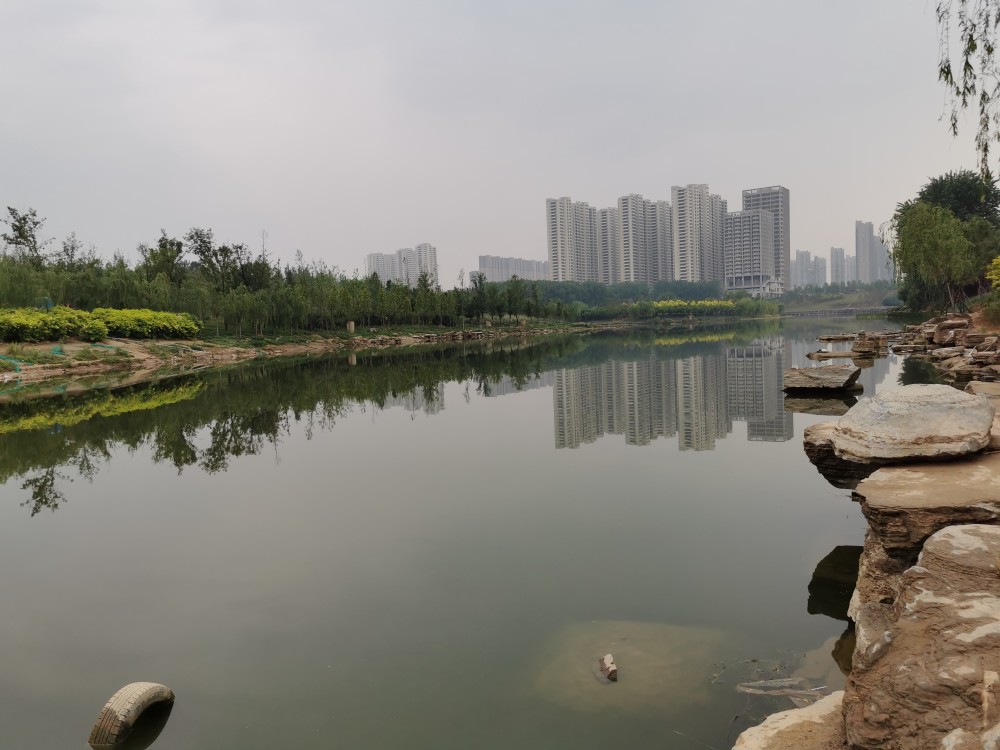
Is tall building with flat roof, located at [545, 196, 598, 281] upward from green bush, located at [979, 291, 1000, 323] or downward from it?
upward

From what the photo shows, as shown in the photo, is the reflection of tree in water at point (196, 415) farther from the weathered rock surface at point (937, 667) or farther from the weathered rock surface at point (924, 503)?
the weathered rock surface at point (937, 667)

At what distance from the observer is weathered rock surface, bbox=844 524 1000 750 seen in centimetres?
225

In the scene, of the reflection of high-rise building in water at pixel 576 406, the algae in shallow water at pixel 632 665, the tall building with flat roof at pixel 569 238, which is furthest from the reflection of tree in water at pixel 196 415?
the tall building with flat roof at pixel 569 238

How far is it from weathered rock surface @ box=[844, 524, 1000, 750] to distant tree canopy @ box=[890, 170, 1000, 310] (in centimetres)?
2703

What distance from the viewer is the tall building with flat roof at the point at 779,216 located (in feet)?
415

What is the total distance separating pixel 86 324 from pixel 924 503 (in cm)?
3318

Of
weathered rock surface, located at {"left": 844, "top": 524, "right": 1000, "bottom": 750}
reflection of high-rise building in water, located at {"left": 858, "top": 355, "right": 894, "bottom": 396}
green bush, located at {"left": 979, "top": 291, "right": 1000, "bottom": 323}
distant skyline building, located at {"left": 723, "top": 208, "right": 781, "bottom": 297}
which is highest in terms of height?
distant skyline building, located at {"left": 723, "top": 208, "right": 781, "bottom": 297}

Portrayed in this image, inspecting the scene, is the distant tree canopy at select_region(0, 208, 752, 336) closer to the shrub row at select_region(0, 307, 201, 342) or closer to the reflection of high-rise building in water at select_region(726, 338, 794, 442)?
the shrub row at select_region(0, 307, 201, 342)

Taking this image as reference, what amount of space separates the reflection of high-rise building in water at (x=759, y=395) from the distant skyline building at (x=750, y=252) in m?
102

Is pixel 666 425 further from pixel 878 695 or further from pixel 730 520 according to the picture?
pixel 878 695

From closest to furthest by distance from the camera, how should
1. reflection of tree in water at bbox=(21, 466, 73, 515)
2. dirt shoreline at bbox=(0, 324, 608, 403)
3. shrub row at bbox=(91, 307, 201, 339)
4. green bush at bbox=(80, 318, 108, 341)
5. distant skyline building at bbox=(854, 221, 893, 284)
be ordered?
reflection of tree in water at bbox=(21, 466, 73, 515)
dirt shoreline at bbox=(0, 324, 608, 403)
green bush at bbox=(80, 318, 108, 341)
shrub row at bbox=(91, 307, 201, 339)
distant skyline building at bbox=(854, 221, 893, 284)

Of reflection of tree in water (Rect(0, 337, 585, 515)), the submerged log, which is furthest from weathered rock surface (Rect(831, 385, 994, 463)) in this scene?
reflection of tree in water (Rect(0, 337, 585, 515))

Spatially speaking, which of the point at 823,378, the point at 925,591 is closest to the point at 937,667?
the point at 925,591

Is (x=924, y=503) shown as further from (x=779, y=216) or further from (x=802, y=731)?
(x=779, y=216)
